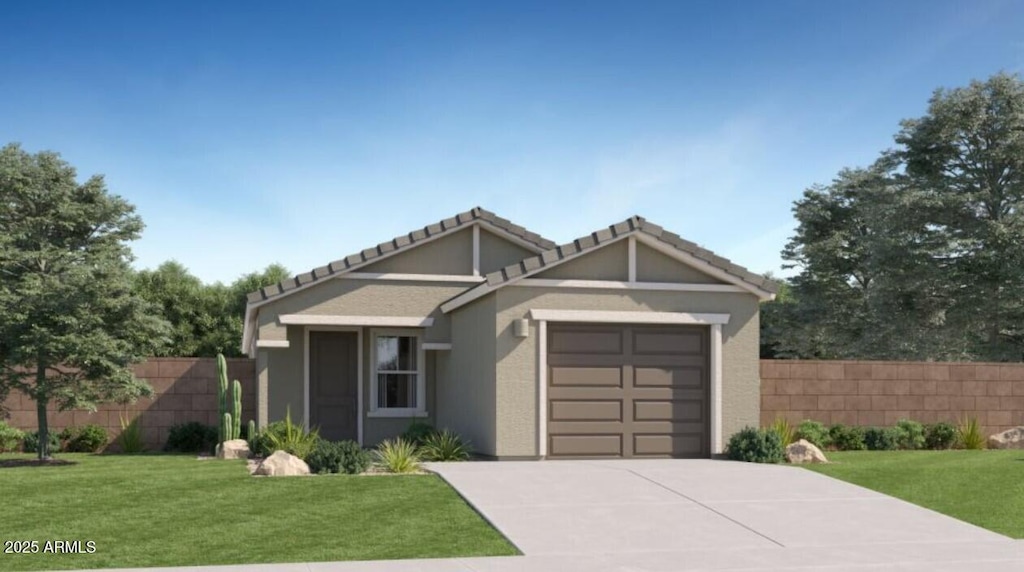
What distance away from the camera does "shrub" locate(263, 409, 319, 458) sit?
17781mm

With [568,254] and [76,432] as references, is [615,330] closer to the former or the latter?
[568,254]

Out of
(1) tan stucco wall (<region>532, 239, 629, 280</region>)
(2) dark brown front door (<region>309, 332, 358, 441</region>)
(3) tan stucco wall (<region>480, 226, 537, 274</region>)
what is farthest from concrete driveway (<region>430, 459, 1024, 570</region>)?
(3) tan stucco wall (<region>480, 226, 537, 274</region>)

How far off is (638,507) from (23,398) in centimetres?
1464

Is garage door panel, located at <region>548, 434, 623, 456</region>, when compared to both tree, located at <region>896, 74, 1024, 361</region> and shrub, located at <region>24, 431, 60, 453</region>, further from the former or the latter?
tree, located at <region>896, 74, 1024, 361</region>

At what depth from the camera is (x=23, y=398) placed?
22.8 metres

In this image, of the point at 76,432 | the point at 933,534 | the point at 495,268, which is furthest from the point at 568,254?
the point at 76,432

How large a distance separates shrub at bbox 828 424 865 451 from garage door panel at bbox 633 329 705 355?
4.72m

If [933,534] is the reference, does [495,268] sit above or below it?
above

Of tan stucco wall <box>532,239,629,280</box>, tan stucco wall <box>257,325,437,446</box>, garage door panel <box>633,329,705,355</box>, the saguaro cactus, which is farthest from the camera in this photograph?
tan stucco wall <box>257,325,437,446</box>

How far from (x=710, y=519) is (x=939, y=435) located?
11986 mm

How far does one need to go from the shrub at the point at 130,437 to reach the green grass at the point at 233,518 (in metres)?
6.48

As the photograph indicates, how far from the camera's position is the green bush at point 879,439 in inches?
890

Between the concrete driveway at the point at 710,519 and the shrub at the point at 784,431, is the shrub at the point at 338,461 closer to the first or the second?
the concrete driveway at the point at 710,519

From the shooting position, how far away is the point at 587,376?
19.0 m
